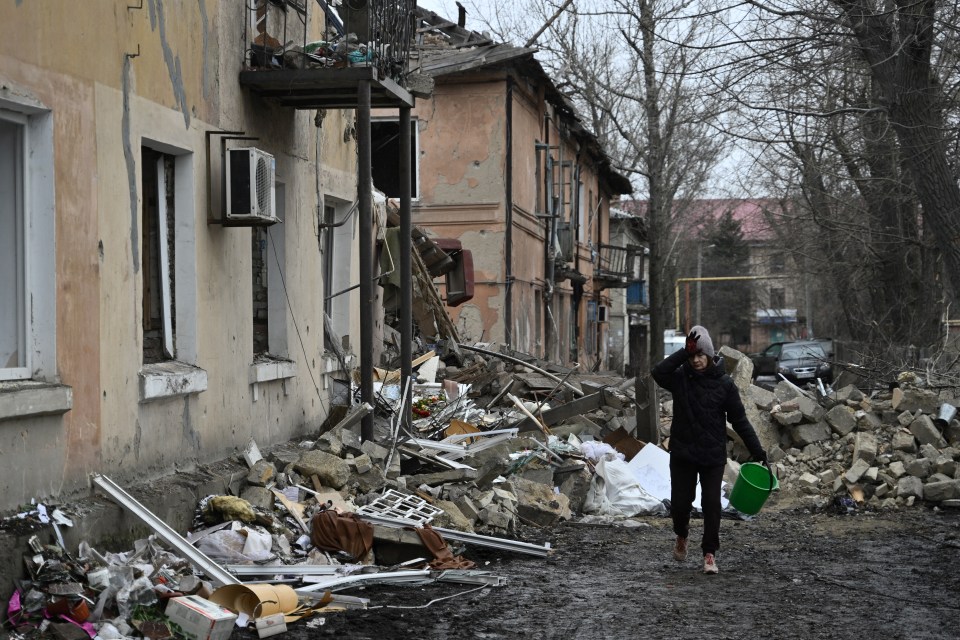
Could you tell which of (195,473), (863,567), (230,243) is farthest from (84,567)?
(863,567)

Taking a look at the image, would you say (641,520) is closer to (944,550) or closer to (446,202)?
(944,550)

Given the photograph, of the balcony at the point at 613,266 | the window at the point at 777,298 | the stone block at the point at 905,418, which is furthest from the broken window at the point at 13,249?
the window at the point at 777,298

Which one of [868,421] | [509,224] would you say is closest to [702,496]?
[868,421]

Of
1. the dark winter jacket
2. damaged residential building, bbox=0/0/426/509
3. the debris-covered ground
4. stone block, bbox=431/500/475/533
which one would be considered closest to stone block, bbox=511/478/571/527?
the debris-covered ground

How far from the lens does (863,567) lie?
27.9 ft

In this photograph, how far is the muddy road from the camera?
618 centimetres

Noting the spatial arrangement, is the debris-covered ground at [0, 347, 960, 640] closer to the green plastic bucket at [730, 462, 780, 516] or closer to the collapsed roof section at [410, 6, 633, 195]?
the green plastic bucket at [730, 462, 780, 516]

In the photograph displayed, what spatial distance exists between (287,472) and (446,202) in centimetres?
1467

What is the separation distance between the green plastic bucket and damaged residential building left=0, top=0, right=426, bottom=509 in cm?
339

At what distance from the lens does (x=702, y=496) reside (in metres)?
8.27

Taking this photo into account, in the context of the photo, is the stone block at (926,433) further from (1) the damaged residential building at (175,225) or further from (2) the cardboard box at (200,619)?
(2) the cardboard box at (200,619)

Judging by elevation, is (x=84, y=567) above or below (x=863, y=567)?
above

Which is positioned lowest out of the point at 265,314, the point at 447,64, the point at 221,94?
the point at 265,314

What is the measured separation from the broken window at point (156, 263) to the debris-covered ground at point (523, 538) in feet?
3.45
